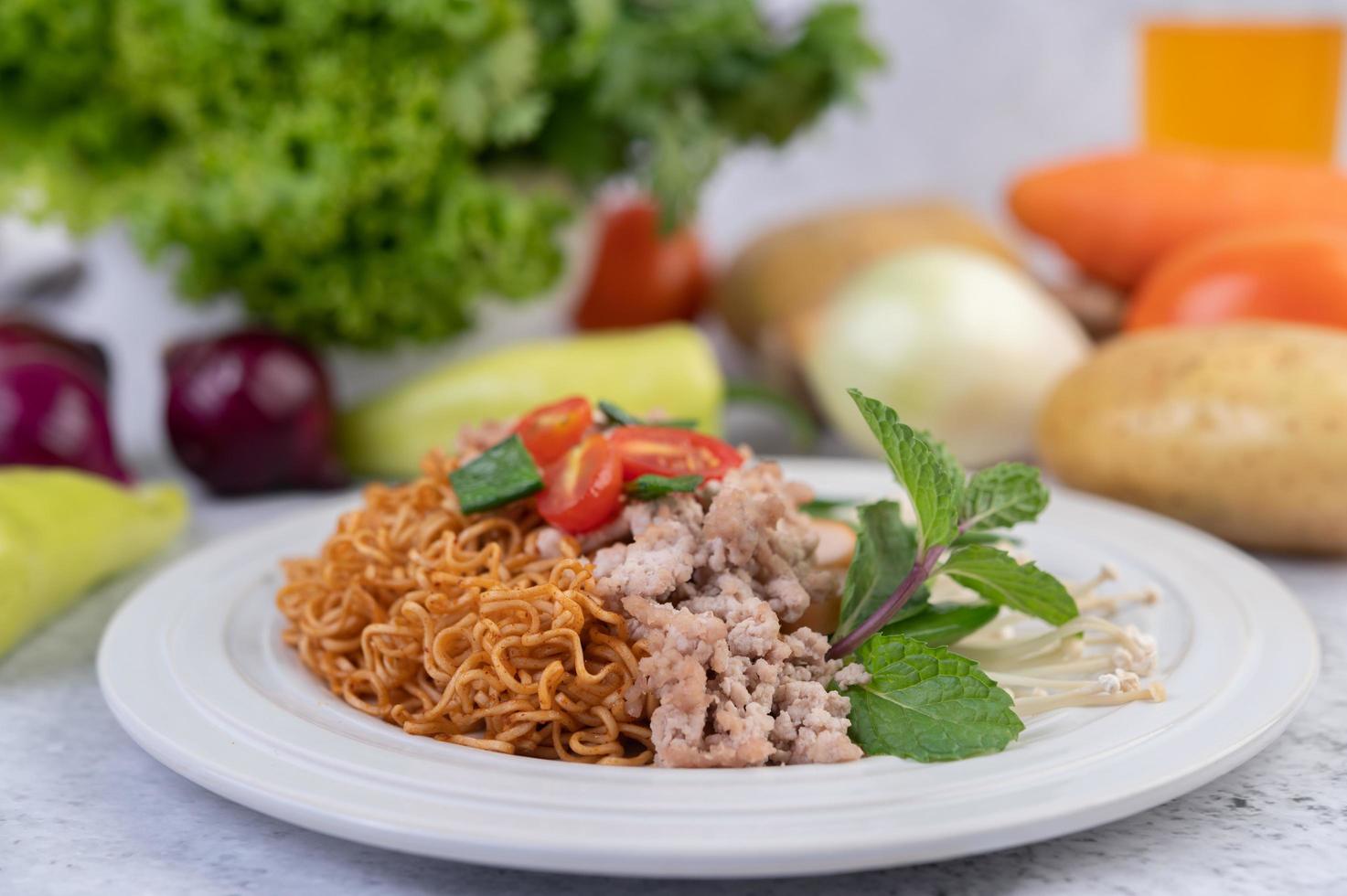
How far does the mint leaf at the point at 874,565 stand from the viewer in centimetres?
153

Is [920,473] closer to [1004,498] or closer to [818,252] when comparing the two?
[1004,498]

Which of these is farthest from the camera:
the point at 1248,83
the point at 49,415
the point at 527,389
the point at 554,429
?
the point at 1248,83

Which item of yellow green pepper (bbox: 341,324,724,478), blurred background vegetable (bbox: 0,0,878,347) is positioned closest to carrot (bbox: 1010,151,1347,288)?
blurred background vegetable (bbox: 0,0,878,347)

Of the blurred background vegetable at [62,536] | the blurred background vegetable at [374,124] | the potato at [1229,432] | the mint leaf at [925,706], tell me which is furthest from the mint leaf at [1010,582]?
the blurred background vegetable at [374,124]

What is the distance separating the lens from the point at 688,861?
3.48 ft

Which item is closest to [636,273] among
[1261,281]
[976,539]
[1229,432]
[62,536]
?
[1261,281]

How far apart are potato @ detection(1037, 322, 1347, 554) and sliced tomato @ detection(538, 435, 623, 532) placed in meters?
1.12

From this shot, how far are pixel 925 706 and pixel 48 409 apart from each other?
1855mm

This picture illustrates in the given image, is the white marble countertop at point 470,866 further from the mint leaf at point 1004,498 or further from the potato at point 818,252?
the potato at point 818,252

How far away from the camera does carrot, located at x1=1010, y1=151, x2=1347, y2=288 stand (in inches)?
122

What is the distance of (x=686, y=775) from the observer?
4.04 ft

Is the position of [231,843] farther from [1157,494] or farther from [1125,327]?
[1125,327]

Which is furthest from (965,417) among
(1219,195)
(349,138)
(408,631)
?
(408,631)

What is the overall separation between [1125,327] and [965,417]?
0.48 m
